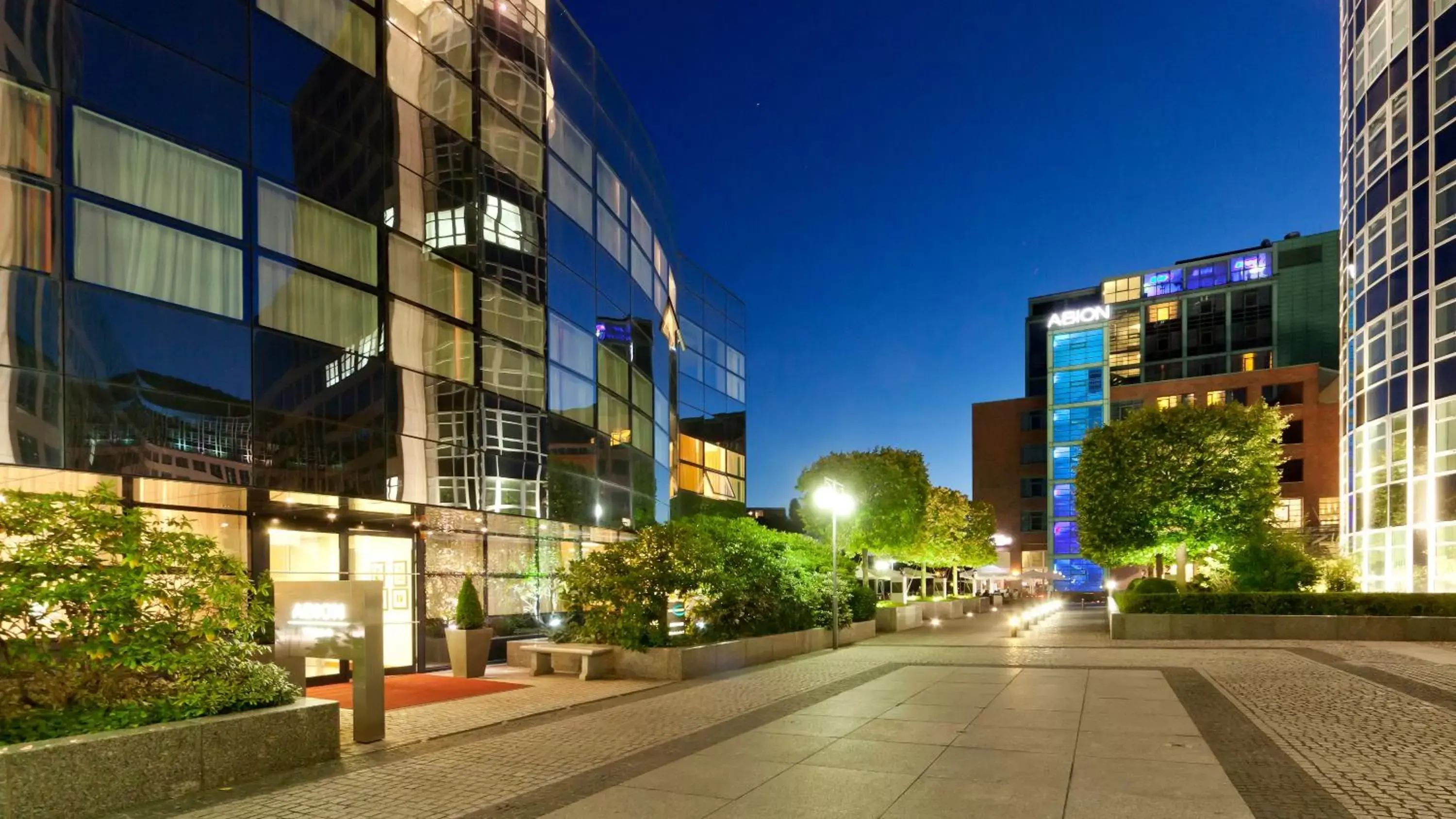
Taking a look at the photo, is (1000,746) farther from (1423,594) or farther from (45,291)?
(1423,594)

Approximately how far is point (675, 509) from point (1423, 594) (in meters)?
23.7

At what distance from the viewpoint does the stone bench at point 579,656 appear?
1708 cm

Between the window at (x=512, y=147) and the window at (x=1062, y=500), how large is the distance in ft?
262

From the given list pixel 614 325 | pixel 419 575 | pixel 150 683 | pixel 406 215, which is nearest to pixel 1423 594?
pixel 614 325

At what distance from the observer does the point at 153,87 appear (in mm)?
13695

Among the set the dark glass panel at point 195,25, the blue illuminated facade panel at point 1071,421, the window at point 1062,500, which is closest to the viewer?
the dark glass panel at point 195,25

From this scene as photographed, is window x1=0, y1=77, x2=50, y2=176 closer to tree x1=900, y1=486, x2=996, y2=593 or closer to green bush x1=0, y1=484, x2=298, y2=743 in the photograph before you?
green bush x1=0, y1=484, x2=298, y2=743

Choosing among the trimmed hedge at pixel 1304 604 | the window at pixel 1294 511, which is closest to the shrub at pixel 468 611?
the trimmed hedge at pixel 1304 604

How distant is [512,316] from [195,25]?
8.59 metres

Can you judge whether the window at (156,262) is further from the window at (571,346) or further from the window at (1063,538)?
the window at (1063,538)

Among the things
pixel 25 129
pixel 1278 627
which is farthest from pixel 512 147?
pixel 1278 627

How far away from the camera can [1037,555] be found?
96.1m

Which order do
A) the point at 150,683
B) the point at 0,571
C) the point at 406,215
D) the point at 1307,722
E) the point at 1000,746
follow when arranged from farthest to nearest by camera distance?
1. the point at 406,215
2. the point at 1307,722
3. the point at 1000,746
4. the point at 150,683
5. the point at 0,571

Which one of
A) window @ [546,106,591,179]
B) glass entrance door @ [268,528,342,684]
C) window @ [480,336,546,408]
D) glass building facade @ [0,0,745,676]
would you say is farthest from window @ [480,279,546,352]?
glass entrance door @ [268,528,342,684]
